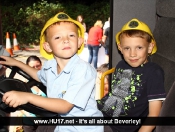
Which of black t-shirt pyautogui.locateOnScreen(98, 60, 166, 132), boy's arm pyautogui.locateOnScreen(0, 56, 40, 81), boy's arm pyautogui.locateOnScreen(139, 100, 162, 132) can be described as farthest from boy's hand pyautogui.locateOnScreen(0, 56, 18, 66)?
boy's arm pyautogui.locateOnScreen(139, 100, 162, 132)

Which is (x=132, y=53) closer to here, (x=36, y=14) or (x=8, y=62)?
(x=8, y=62)

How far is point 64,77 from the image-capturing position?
1.05m

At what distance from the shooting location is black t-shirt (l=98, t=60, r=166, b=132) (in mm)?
1106

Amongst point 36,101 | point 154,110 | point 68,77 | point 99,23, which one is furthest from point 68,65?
point 99,23

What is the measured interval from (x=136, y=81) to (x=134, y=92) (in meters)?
0.05

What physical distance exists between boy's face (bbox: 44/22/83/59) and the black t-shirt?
0.34 meters

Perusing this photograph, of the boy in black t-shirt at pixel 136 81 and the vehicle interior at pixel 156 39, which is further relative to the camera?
the boy in black t-shirt at pixel 136 81

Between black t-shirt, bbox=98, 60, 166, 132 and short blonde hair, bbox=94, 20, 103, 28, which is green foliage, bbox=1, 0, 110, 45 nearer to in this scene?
short blonde hair, bbox=94, 20, 103, 28

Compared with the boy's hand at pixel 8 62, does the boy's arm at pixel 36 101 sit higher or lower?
lower

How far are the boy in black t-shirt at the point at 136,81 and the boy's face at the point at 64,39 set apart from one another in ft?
0.98

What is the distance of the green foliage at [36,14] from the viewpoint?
265cm

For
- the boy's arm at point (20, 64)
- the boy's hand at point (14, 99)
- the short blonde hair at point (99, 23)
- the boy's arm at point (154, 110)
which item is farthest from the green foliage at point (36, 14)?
the boy's hand at point (14, 99)

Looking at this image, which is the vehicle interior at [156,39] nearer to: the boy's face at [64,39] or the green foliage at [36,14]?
the boy's face at [64,39]

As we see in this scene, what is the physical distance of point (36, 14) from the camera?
2.80 meters
